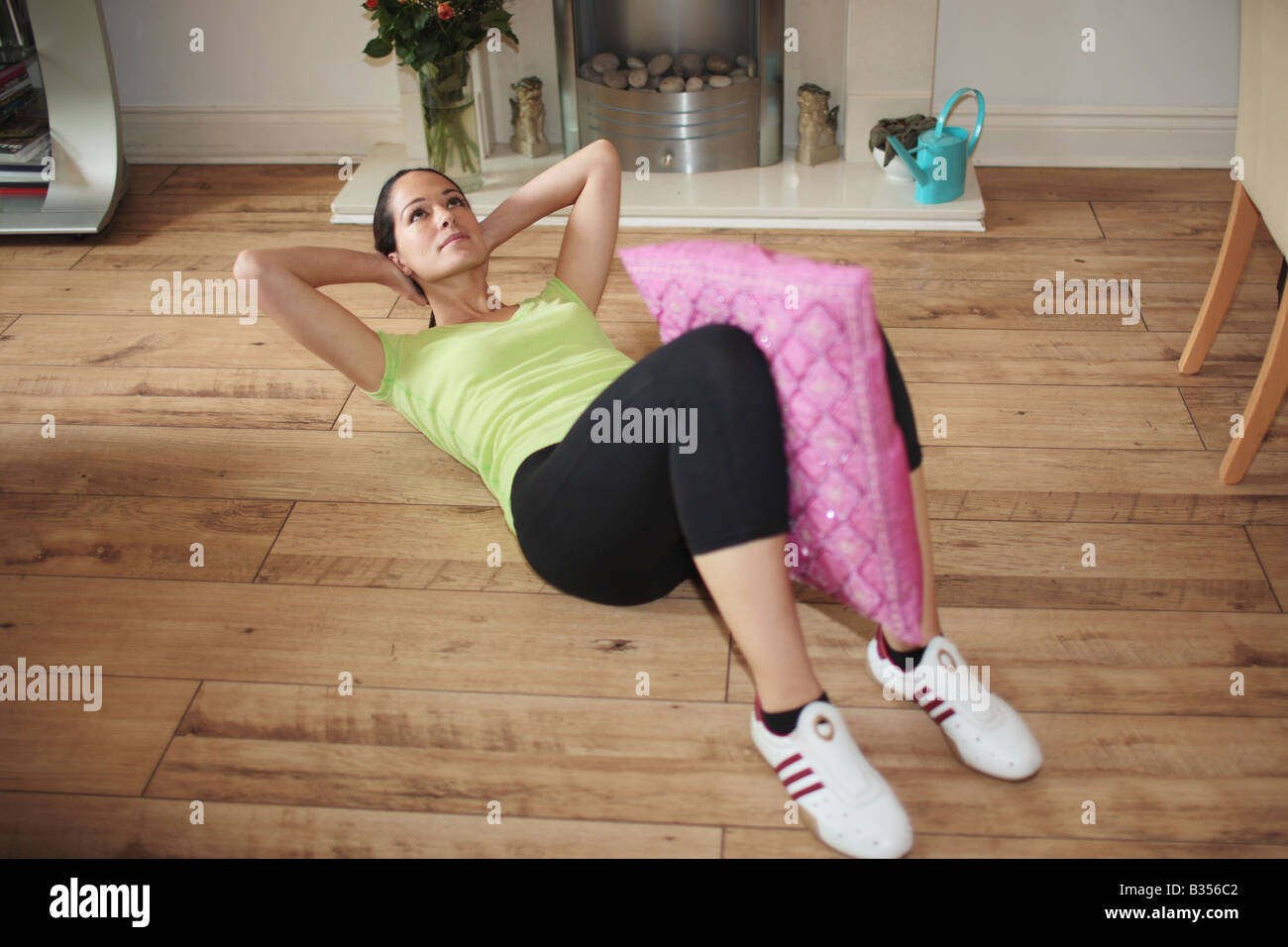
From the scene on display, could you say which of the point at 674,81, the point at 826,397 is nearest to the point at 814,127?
the point at 674,81

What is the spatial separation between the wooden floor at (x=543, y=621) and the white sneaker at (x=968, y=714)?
3 centimetres

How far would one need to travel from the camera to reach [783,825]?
1340 mm

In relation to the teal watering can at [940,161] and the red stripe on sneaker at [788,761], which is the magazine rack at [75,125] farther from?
the red stripe on sneaker at [788,761]

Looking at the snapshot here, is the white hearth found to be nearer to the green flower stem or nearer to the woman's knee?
the green flower stem

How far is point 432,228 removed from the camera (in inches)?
64.0

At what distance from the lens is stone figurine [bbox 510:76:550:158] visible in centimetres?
298

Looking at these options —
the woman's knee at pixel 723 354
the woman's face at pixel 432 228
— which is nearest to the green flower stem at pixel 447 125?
the woman's face at pixel 432 228

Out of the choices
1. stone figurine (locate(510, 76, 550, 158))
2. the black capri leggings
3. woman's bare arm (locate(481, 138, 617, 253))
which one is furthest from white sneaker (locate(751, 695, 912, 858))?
stone figurine (locate(510, 76, 550, 158))

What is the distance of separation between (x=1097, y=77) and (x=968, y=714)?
2070 mm

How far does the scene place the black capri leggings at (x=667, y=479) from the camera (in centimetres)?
120

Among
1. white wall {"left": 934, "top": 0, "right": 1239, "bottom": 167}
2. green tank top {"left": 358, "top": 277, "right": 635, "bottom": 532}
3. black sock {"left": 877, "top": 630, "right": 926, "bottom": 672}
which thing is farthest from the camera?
white wall {"left": 934, "top": 0, "right": 1239, "bottom": 167}

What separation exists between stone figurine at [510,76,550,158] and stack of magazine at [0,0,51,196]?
1104 mm
